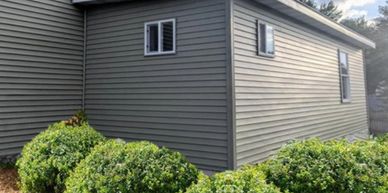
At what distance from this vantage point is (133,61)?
302 inches

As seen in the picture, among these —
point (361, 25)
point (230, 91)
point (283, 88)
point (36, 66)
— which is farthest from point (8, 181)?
point (361, 25)

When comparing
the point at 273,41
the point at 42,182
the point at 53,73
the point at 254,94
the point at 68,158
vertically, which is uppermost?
the point at 273,41

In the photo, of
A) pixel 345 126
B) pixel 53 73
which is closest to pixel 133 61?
pixel 53 73

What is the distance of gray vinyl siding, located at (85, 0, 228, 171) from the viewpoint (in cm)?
645

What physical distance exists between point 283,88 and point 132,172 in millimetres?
5727

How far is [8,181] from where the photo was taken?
563 cm

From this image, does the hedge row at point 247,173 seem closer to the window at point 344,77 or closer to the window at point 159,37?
the window at point 159,37

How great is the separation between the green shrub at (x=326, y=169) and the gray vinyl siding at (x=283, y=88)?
8.49 feet

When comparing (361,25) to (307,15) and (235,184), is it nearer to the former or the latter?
(307,15)

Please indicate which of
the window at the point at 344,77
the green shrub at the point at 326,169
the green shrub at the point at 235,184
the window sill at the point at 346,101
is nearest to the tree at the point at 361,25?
the window at the point at 344,77

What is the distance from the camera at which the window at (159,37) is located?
711 cm

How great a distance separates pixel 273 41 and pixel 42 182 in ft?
19.8

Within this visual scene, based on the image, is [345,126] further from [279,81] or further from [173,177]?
[173,177]

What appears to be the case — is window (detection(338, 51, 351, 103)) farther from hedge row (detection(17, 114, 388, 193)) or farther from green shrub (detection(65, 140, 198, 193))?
green shrub (detection(65, 140, 198, 193))
